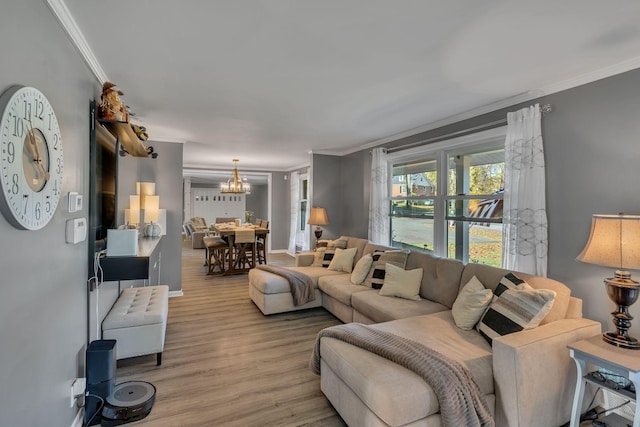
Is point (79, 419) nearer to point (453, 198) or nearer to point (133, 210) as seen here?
point (133, 210)

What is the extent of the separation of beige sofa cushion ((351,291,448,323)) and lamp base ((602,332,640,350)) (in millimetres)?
1206

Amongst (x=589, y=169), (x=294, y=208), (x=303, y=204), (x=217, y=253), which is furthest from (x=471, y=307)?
(x=294, y=208)

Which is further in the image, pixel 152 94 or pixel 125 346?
pixel 152 94

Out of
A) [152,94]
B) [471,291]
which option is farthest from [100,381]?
[471,291]

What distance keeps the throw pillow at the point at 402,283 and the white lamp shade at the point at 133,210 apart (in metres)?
3.04

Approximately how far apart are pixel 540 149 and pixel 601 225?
1.06 m

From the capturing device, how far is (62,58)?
1720 millimetres

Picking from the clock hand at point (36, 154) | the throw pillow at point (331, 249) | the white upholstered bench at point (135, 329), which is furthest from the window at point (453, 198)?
the clock hand at point (36, 154)

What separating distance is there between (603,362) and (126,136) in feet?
12.0

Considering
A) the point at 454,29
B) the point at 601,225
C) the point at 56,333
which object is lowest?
the point at 56,333

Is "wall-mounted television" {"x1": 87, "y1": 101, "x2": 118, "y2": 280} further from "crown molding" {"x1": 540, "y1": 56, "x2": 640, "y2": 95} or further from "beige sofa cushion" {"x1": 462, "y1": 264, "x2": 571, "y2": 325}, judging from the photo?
"crown molding" {"x1": 540, "y1": 56, "x2": 640, "y2": 95}

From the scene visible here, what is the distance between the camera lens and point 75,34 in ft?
6.00

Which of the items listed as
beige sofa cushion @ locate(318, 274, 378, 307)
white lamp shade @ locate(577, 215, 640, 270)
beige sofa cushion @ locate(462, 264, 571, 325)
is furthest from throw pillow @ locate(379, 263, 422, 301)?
white lamp shade @ locate(577, 215, 640, 270)

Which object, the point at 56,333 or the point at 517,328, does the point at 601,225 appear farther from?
the point at 56,333
